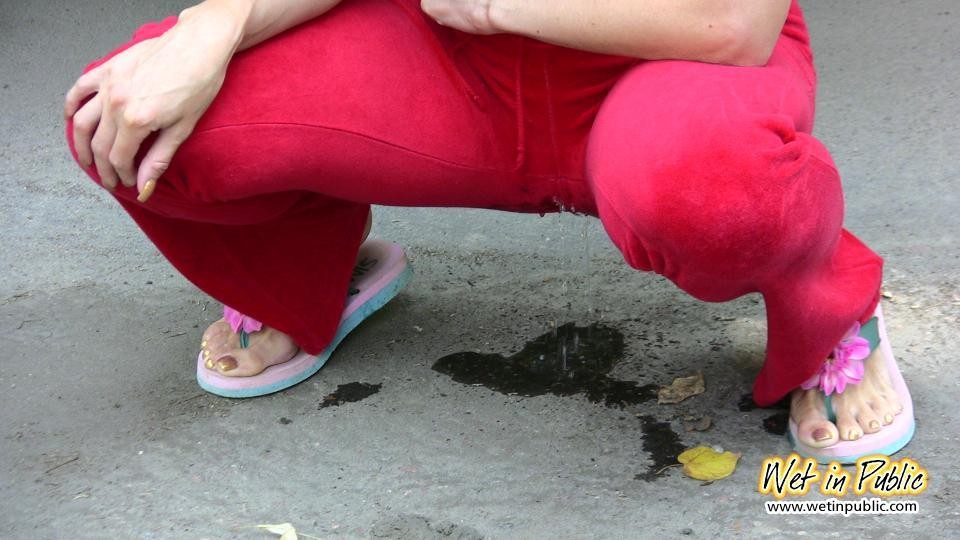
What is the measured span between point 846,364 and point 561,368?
53cm

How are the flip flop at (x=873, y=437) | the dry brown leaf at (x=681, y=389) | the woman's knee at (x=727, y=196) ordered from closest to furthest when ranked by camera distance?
the woman's knee at (x=727, y=196) < the flip flop at (x=873, y=437) < the dry brown leaf at (x=681, y=389)

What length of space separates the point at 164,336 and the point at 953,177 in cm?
175

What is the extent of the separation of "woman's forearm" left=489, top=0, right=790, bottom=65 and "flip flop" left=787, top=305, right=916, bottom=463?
488 mm

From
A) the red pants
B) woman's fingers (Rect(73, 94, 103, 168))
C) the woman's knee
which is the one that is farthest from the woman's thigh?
the woman's knee

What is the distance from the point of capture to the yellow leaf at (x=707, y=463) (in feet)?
5.36

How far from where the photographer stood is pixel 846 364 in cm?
164

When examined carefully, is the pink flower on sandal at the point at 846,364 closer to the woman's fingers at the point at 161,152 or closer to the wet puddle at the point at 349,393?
the wet puddle at the point at 349,393

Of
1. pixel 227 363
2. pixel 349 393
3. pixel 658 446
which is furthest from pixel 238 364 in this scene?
pixel 658 446

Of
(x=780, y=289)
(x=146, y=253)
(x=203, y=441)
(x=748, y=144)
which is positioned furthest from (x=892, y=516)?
(x=146, y=253)

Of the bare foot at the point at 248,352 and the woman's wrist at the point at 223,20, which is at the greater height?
the woman's wrist at the point at 223,20

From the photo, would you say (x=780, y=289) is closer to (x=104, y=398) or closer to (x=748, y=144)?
(x=748, y=144)

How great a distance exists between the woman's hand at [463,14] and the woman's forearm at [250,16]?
0.17 m

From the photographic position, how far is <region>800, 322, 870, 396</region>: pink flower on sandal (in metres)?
1.63

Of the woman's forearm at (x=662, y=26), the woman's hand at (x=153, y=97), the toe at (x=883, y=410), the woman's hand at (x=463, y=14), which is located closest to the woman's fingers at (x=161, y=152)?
the woman's hand at (x=153, y=97)
